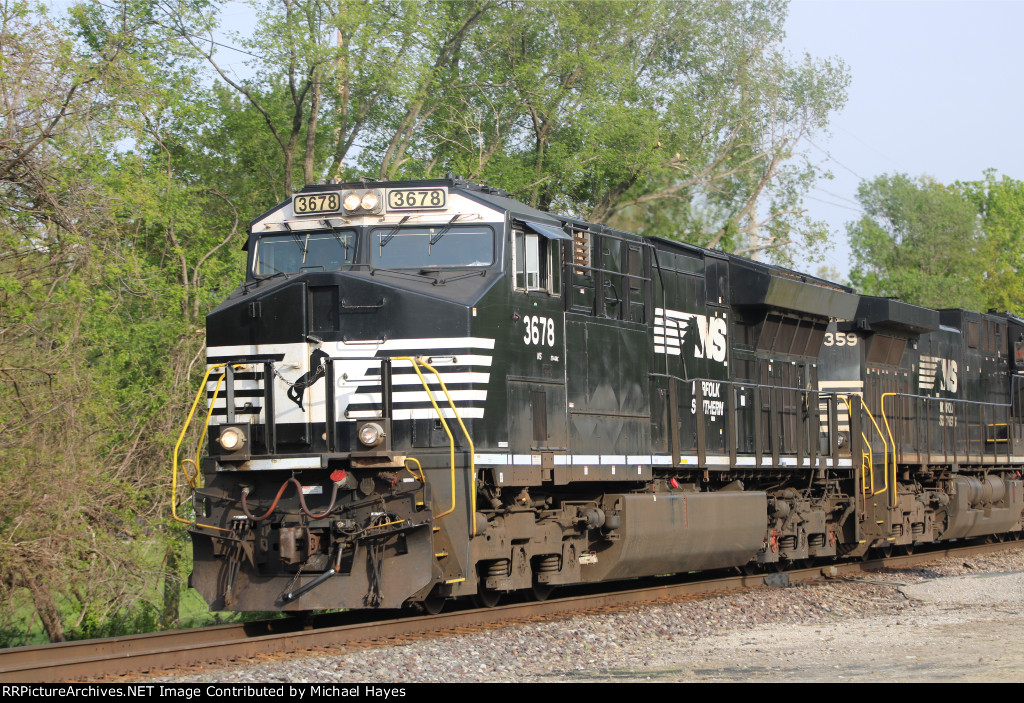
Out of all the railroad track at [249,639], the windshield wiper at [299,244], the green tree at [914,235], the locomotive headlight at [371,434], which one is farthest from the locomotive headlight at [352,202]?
the green tree at [914,235]

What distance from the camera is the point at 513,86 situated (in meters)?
23.8

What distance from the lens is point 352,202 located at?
32.7 feet

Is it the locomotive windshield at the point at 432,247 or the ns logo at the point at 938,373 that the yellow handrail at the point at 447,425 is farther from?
the ns logo at the point at 938,373

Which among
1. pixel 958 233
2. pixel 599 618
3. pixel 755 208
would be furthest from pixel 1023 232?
pixel 599 618

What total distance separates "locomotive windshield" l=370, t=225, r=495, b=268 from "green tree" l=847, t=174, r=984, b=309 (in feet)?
134

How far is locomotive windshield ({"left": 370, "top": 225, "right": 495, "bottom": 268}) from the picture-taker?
9820mm

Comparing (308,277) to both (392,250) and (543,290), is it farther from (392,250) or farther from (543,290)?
(543,290)

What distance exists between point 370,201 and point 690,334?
462cm

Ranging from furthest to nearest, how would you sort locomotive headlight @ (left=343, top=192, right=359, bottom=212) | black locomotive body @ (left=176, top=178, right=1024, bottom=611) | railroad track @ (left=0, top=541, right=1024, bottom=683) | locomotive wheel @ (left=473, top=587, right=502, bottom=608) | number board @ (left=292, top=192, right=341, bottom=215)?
locomotive wheel @ (left=473, top=587, right=502, bottom=608), number board @ (left=292, top=192, right=341, bottom=215), locomotive headlight @ (left=343, top=192, right=359, bottom=212), black locomotive body @ (left=176, top=178, right=1024, bottom=611), railroad track @ (left=0, top=541, right=1024, bottom=683)

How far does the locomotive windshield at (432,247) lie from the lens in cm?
982

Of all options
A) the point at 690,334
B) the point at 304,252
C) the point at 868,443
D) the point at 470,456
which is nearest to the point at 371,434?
the point at 470,456

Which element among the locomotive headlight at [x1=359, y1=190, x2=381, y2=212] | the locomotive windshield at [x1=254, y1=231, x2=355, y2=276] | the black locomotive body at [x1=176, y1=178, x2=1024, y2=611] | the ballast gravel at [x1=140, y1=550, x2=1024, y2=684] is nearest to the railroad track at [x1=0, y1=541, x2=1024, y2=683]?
the black locomotive body at [x1=176, y1=178, x2=1024, y2=611]

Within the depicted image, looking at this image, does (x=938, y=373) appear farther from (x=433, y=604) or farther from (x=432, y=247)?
(x=432, y=247)

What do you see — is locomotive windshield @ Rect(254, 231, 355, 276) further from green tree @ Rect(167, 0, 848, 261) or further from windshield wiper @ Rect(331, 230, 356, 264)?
green tree @ Rect(167, 0, 848, 261)
